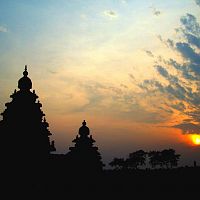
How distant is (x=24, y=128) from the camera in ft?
116

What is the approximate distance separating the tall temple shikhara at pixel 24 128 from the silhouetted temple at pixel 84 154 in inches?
200

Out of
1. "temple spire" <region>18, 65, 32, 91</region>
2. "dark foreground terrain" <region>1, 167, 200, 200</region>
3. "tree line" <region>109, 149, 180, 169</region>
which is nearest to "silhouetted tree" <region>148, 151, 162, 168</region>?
"tree line" <region>109, 149, 180, 169</region>

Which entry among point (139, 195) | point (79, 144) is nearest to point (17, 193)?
point (79, 144)

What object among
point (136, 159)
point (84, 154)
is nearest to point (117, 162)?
point (136, 159)

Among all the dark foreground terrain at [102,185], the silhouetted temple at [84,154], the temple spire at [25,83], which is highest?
the temple spire at [25,83]

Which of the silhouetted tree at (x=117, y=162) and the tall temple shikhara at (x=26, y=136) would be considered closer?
the tall temple shikhara at (x=26, y=136)

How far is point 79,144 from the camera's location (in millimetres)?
43719

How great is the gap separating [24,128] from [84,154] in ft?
35.3

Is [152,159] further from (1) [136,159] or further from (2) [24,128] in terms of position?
(2) [24,128]

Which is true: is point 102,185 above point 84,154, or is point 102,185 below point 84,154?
below

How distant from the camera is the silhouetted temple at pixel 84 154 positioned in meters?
41.8

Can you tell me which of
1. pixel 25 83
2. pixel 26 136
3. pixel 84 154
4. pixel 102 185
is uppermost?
pixel 25 83

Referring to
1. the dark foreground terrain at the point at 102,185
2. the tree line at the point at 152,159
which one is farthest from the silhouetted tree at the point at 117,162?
the dark foreground terrain at the point at 102,185

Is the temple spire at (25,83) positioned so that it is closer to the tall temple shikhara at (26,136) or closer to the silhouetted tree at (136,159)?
the tall temple shikhara at (26,136)
